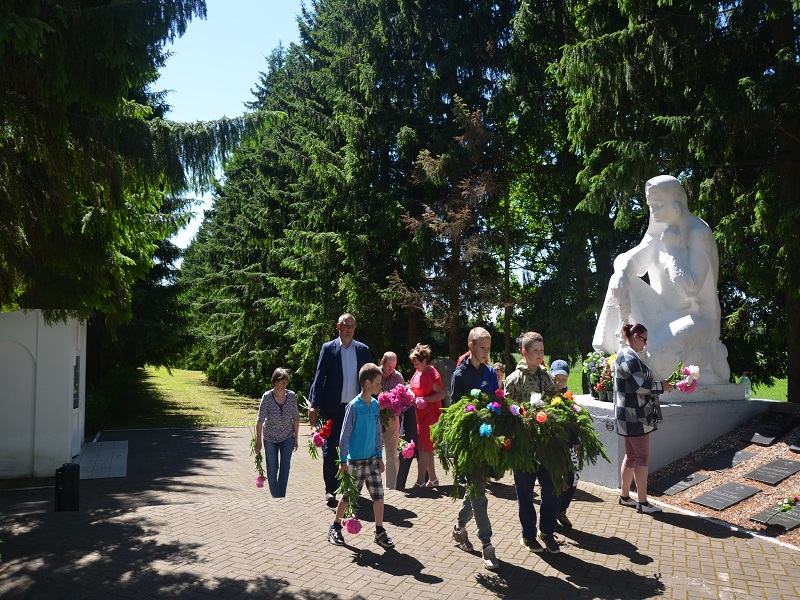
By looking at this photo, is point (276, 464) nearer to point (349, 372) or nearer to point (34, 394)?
point (349, 372)

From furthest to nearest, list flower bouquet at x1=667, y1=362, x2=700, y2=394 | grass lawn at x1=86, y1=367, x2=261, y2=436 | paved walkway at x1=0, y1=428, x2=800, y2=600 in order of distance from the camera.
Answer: grass lawn at x1=86, y1=367, x2=261, y2=436 < flower bouquet at x1=667, y1=362, x2=700, y2=394 < paved walkway at x1=0, y1=428, x2=800, y2=600

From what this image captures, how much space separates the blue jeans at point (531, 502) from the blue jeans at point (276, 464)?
3.21 m

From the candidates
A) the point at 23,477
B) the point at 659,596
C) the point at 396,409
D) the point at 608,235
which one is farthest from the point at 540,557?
the point at 608,235

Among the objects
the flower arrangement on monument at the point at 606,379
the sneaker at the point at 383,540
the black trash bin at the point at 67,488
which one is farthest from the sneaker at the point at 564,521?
the black trash bin at the point at 67,488

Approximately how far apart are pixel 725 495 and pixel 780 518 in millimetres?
752

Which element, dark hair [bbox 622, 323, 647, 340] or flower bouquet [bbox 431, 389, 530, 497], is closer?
flower bouquet [bbox 431, 389, 530, 497]

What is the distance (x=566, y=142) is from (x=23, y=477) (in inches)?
553

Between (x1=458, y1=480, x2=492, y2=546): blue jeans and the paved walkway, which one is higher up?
(x1=458, y1=480, x2=492, y2=546): blue jeans

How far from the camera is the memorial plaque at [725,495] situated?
693 centimetres

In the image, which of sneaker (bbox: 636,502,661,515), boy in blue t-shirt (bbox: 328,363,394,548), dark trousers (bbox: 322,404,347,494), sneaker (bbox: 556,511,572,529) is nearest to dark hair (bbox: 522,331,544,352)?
boy in blue t-shirt (bbox: 328,363,394,548)

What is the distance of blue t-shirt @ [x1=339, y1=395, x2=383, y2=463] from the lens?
5.79 meters

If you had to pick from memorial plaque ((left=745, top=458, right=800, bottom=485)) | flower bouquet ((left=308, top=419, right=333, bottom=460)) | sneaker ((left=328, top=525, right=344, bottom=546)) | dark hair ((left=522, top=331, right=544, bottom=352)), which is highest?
dark hair ((left=522, top=331, right=544, bottom=352))

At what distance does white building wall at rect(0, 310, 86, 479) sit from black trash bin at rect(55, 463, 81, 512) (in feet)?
13.4

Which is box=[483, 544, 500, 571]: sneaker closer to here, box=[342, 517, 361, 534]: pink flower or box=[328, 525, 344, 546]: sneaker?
box=[342, 517, 361, 534]: pink flower
